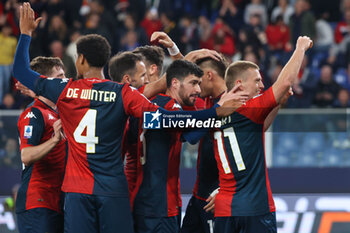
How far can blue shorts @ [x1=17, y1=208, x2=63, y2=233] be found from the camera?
18.7 feet

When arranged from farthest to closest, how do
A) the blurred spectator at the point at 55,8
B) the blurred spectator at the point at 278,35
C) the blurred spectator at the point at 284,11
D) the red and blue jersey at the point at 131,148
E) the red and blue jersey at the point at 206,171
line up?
1. the blurred spectator at the point at 284,11
2. the blurred spectator at the point at 55,8
3. the blurred spectator at the point at 278,35
4. the red and blue jersey at the point at 206,171
5. the red and blue jersey at the point at 131,148

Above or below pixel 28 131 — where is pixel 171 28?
above

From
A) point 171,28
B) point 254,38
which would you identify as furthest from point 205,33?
point 254,38

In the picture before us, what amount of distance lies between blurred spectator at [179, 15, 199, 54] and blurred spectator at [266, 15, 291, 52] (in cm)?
153

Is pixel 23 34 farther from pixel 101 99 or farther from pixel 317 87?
pixel 317 87

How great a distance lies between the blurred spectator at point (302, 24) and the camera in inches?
541

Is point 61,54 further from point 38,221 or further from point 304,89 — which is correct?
point 38,221

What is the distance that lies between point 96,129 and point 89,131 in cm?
6

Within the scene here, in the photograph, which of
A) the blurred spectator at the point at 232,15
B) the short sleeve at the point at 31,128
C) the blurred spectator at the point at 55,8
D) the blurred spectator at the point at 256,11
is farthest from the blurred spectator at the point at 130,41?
the short sleeve at the point at 31,128

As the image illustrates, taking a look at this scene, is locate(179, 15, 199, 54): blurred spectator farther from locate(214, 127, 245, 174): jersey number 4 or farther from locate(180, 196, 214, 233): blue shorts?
locate(214, 127, 245, 174): jersey number 4

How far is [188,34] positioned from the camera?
45.2 ft

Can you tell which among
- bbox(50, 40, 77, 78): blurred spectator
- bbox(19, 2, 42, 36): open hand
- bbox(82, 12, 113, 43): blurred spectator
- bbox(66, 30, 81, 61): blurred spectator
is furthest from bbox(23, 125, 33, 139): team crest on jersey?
bbox(82, 12, 113, 43): blurred spectator

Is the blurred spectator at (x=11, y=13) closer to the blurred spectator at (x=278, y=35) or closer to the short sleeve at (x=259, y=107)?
the blurred spectator at (x=278, y=35)

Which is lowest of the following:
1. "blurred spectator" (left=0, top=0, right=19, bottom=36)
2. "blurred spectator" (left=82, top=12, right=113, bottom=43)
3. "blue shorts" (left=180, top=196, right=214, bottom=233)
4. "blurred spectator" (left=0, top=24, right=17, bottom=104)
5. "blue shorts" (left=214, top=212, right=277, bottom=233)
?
"blue shorts" (left=180, top=196, right=214, bottom=233)
